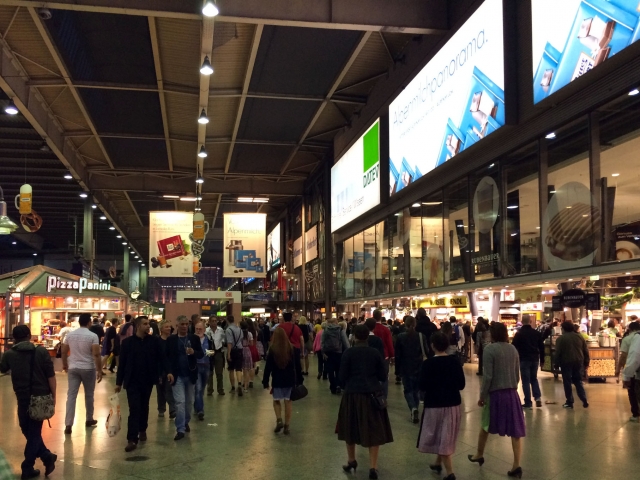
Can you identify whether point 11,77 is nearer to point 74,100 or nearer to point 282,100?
point 74,100

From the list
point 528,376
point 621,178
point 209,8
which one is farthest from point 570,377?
point 209,8

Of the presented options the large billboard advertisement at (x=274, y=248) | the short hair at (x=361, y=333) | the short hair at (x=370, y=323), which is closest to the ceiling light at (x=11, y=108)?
the short hair at (x=370, y=323)

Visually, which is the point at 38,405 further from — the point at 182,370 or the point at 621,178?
the point at 621,178

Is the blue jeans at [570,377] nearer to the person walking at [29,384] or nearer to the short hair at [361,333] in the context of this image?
the short hair at [361,333]

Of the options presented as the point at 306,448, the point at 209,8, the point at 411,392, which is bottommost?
the point at 306,448

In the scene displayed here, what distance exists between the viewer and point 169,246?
1064 inches

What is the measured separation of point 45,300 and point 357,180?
11799 mm

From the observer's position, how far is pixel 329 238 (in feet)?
95.9

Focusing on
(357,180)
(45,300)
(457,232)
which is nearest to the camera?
(457,232)

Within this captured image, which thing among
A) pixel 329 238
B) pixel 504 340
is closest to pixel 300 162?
pixel 329 238

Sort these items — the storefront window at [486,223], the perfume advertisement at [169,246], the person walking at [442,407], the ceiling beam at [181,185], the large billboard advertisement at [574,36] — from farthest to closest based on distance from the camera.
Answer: the ceiling beam at [181,185] < the perfume advertisement at [169,246] < the storefront window at [486,223] < the large billboard advertisement at [574,36] < the person walking at [442,407]

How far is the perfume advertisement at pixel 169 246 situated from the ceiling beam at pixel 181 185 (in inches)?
188

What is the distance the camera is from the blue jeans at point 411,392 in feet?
33.0

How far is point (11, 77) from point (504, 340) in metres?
15.2
